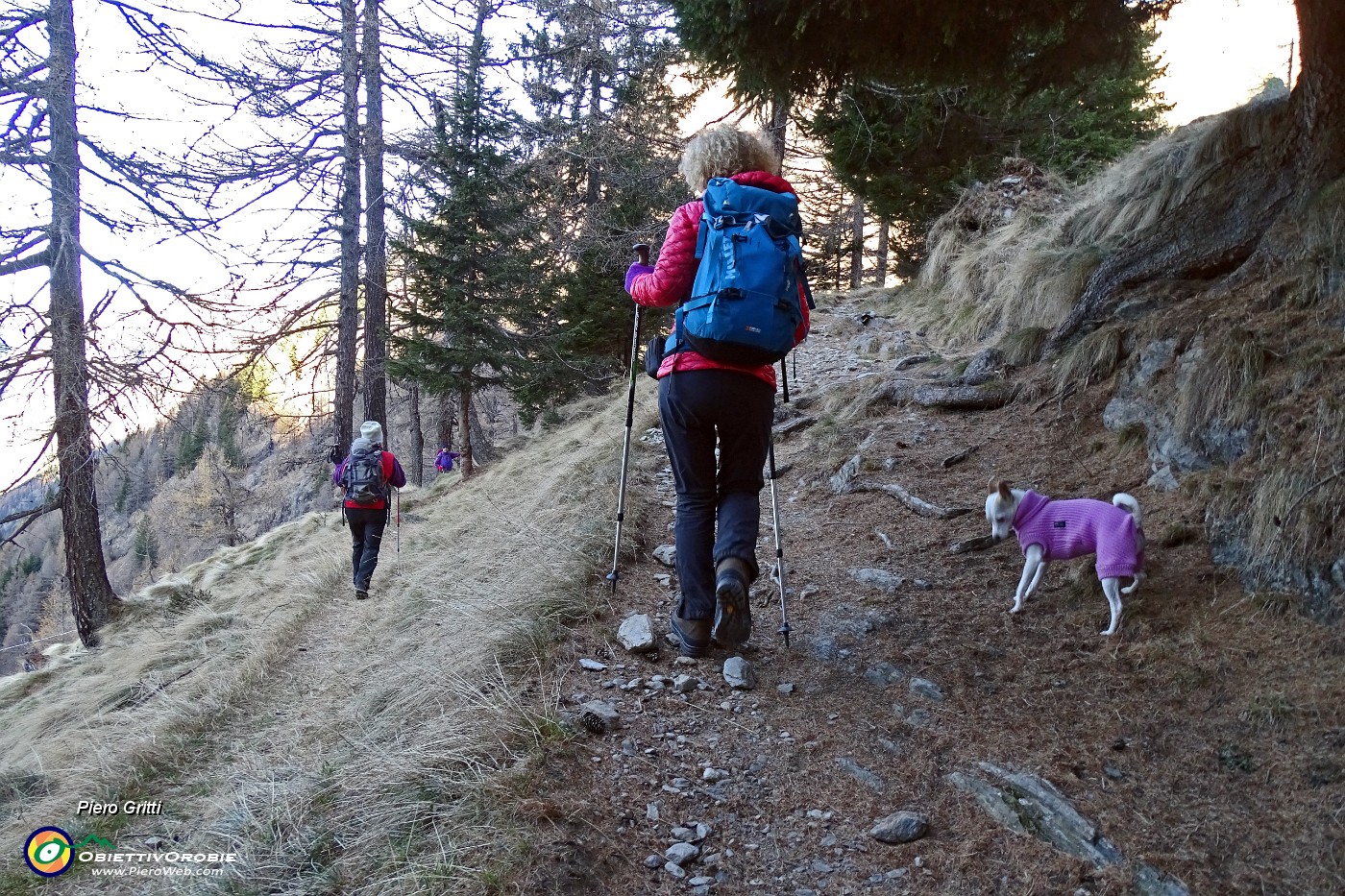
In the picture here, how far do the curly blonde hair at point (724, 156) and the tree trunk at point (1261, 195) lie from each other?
3681 millimetres

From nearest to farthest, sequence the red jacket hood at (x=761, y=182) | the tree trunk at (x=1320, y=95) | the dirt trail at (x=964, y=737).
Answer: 1. the dirt trail at (x=964, y=737)
2. the red jacket hood at (x=761, y=182)
3. the tree trunk at (x=1320, y=95)

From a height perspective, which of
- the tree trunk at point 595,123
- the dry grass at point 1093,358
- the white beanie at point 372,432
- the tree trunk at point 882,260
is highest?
the tree trunk at point 595,123

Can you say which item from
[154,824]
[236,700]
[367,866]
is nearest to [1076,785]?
[367,866]

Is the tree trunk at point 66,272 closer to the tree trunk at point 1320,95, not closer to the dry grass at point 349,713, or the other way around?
the dry grass at point 349,713

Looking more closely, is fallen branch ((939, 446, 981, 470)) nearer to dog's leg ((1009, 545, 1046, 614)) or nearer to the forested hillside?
the forested hillside

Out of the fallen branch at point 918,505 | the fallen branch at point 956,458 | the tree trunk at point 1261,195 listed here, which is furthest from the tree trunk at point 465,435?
the tree trunk at point 1261,195

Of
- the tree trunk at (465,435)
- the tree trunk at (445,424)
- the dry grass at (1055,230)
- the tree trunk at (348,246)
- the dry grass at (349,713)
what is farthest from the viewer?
the tree trunk at (445,424)

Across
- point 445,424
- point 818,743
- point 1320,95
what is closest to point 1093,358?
point 1320,95

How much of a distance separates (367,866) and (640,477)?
4634 mm

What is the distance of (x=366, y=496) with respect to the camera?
732 cm

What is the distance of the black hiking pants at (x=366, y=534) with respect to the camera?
7.36 metres

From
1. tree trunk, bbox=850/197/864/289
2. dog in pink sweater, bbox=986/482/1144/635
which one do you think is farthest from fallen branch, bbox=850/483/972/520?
tree trunk, bbox=850/197/864/289

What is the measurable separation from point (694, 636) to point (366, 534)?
5.10 m

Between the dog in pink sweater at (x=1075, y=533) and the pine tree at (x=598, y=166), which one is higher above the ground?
the pine tree at (x=598, y=166)
